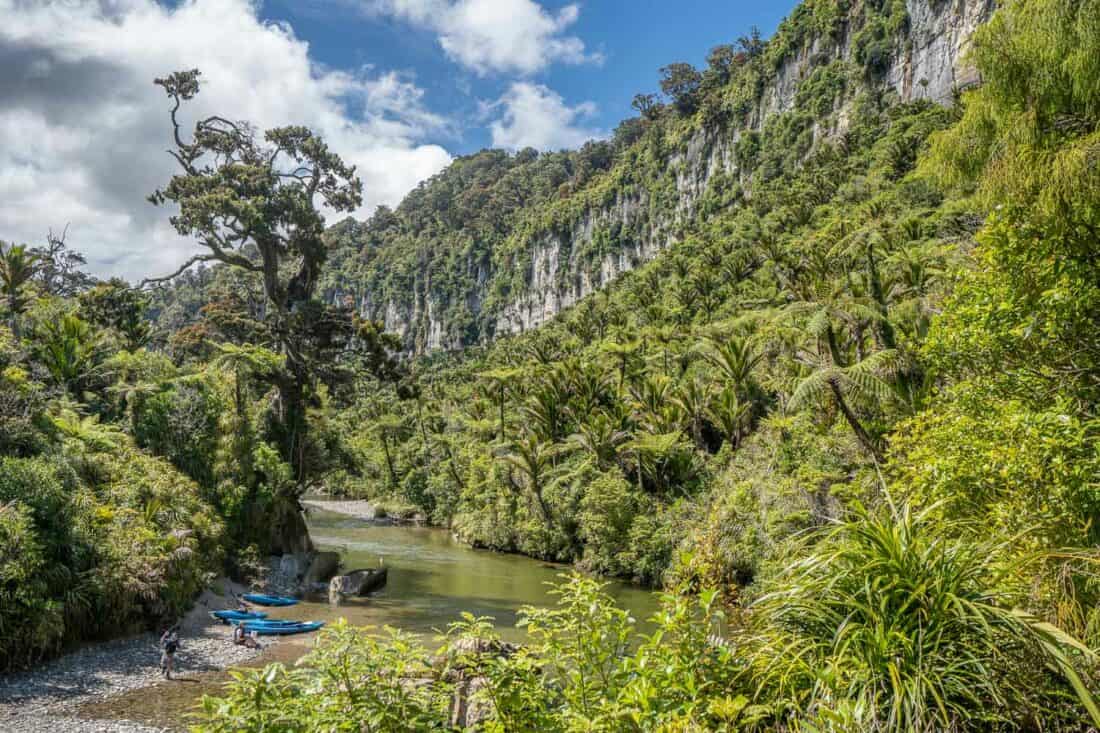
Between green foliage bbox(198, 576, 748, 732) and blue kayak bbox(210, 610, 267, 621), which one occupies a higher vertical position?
green foliage bbox(198, 576, 748, 732)

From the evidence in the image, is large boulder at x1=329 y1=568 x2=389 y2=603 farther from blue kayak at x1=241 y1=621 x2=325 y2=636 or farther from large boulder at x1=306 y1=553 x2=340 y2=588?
blue kayak at x1=241 y1=621 x2=325 y2=636

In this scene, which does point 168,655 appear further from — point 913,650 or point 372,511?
point 372,511

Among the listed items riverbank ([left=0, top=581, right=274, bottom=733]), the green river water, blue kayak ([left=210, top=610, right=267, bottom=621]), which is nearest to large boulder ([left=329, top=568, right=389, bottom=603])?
the green river water

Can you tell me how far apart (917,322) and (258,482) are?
23.8m

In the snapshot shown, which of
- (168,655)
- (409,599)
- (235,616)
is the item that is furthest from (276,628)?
(409,599)

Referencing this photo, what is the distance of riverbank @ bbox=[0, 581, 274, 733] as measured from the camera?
11398mm

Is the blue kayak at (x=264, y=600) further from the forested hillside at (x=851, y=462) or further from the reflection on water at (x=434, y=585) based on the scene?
the forested hillside at (x=851, y=462)

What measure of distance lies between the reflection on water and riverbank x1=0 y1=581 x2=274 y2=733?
3.84 meters

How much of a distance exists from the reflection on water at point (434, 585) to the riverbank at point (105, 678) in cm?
384

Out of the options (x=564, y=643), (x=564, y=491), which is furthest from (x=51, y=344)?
(x=564, y=643)

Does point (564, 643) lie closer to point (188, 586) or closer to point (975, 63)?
point (975, 63)

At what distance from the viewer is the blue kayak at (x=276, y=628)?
17.9 m

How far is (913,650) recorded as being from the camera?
2959 millimetres

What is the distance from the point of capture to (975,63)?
5.52 m
